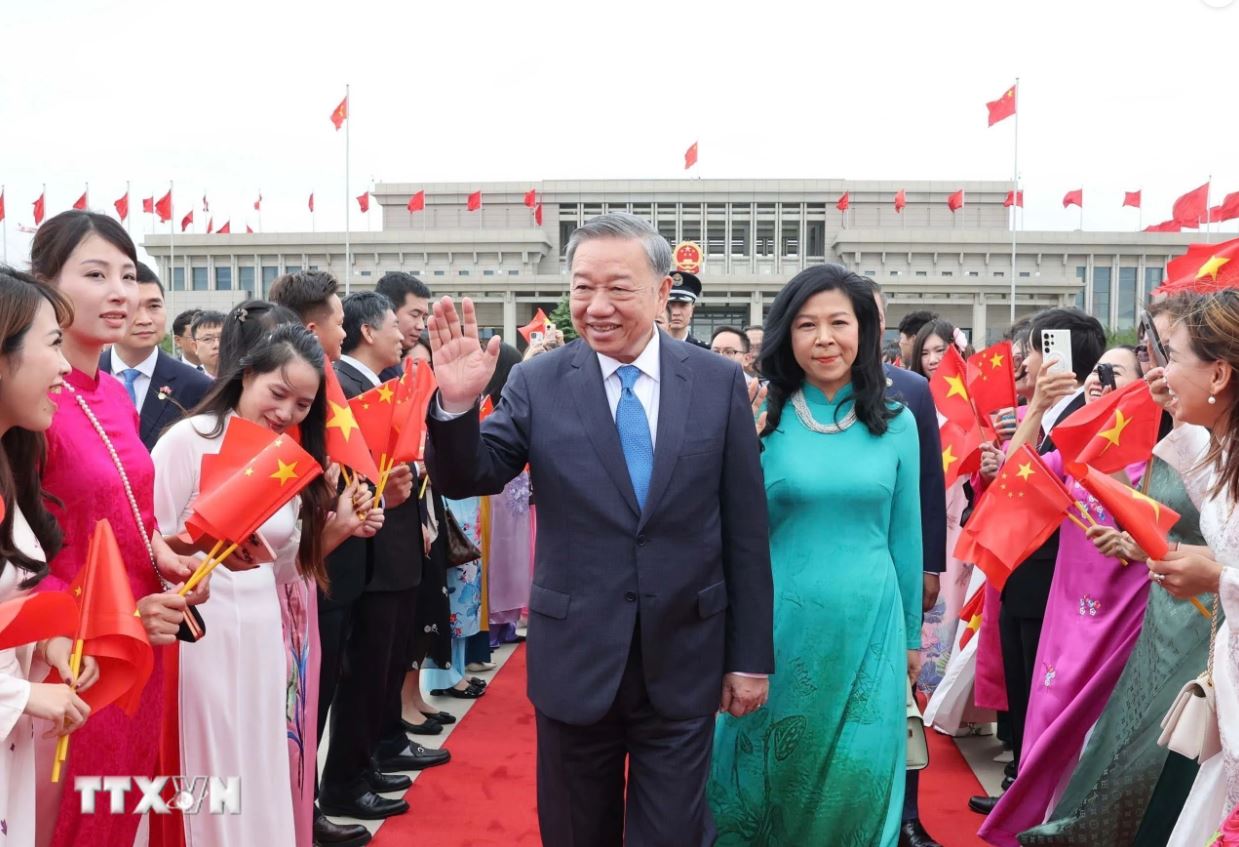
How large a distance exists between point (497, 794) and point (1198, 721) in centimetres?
236

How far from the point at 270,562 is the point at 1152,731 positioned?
87.7 inches

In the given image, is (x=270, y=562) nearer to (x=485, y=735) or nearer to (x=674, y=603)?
(x=674, y=603)

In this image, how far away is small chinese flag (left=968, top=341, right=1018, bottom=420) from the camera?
11.8 ft

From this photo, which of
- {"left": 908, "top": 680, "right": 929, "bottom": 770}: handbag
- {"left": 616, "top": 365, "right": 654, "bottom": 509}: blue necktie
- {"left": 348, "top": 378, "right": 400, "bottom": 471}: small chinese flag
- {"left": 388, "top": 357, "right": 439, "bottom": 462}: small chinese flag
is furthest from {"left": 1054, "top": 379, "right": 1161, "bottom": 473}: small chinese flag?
{"left": 348, "top": 378, "right": 400, "bottom": 471}: small chinese flag

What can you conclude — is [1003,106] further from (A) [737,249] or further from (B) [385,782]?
(A) [737,249]

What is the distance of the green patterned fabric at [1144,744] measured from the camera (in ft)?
8.17

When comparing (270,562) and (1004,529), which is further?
(1004,529)

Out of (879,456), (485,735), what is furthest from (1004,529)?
(485,735)

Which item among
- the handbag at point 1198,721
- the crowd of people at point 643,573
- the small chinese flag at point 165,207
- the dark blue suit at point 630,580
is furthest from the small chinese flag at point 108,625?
the small chinese flag at point 165,207

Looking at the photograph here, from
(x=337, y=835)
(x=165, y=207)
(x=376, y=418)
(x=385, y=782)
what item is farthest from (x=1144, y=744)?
(x=165, y=207)

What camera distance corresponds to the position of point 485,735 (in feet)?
14.1

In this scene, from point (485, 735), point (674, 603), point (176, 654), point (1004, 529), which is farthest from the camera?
point (485, 735)

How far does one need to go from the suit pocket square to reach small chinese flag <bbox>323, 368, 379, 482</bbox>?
2.40 ft

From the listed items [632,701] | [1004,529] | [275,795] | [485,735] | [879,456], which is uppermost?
[879,456]
